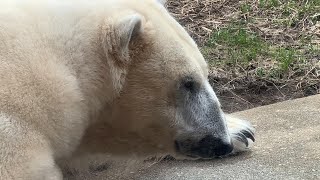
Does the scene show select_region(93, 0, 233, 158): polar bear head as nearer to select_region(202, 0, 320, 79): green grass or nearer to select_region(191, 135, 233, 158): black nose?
select_region(191, 135, 233, 158): black nose

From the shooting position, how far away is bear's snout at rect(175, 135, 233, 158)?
268 cm

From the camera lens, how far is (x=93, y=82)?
8.34 feet

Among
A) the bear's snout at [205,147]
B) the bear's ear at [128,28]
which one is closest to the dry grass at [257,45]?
the bear's snout at [205,147]

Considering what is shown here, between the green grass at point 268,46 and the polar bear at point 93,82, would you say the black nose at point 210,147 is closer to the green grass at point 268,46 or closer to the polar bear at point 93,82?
the polar bear at point 93,82

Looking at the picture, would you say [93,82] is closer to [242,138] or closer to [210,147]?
[210,147]

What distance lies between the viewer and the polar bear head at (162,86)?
101 inches

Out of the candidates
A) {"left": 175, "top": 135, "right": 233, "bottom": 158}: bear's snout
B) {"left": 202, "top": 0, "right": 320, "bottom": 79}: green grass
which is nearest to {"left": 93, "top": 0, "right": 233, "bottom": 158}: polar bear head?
{"left": 175, "top": 135, "right": 233, "bottom": 158}: bear's snout

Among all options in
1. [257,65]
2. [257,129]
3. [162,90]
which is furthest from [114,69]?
[257,65]

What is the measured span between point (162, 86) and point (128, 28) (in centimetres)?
27

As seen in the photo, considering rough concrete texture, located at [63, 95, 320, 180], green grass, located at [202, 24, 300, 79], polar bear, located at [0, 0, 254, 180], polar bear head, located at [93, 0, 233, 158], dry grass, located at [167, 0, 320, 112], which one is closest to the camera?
polar bear, located at [0, 0, 254, 180]

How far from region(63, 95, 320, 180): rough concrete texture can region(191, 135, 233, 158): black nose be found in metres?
0.30

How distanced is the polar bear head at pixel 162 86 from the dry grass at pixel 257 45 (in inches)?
57.6

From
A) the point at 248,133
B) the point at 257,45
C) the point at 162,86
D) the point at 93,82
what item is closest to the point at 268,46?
the point at 257,45

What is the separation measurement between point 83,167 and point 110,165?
0.27m
